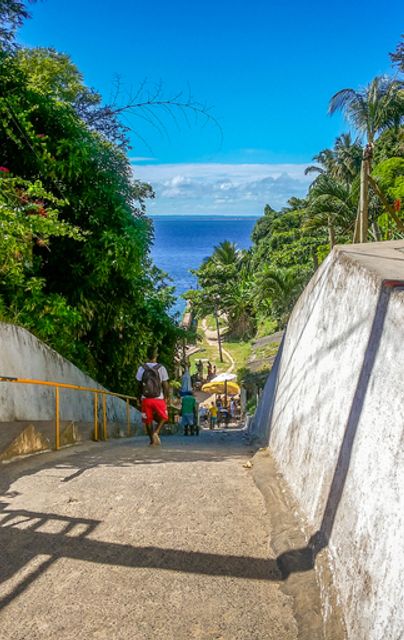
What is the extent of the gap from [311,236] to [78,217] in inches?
982

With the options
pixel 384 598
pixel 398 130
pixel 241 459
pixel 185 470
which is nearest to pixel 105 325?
pixel 241 459

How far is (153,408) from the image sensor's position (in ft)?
31.4

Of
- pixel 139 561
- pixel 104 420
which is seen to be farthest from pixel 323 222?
pixel 139 561

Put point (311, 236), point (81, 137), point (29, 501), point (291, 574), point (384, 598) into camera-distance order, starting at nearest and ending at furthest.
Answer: point (384, 598) → point (291, 574) → point (29, 501) → point (81, 137) → point (311, 236)

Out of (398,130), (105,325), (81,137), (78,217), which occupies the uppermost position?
(398,130)

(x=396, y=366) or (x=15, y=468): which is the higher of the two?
(x=396, y=366)

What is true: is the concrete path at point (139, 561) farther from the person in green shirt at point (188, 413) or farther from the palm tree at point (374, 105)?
the palm tree at point (374, 105)

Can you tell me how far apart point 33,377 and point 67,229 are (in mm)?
2598

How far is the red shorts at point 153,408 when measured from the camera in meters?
9.50

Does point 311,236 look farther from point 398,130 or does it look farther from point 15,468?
point 15,468

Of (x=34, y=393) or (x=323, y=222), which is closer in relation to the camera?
(x=34, y=393)

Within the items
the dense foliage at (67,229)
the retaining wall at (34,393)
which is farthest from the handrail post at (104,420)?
the dense foliage at (67,229)

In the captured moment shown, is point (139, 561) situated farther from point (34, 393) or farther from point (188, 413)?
point (188, 413)

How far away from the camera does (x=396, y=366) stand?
8.92ft
